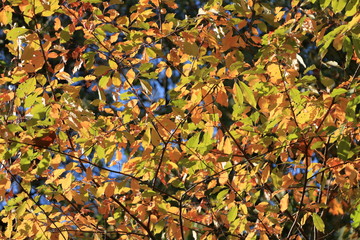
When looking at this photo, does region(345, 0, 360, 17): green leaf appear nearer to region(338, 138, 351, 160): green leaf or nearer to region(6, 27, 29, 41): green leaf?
region(338, 138, 351, 160): green leaf

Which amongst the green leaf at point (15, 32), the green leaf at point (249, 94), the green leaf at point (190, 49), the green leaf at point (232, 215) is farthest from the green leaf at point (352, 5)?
the green leaf at point (15, 32)

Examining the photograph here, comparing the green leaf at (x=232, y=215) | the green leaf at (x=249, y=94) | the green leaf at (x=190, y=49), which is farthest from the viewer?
the green leaf at (x=232, y=215)

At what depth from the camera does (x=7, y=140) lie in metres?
2.14

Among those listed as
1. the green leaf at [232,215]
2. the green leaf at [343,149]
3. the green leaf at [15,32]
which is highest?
the green leaf at [15,32]

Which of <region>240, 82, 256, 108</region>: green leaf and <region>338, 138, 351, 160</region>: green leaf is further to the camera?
<region>338, 138, 351, 160</region>: green leaf

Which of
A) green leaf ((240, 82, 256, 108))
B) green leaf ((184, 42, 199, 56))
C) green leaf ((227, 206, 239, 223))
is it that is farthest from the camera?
green leaf ((227, 206, 239, 223))

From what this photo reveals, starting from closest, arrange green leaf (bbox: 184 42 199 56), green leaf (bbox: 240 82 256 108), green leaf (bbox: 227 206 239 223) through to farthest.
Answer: green leaf (bbox: 240 82 256 108)
green leaf (bbox: 184 42 199 56)
green leaf (bbox: 227 206 239 223)

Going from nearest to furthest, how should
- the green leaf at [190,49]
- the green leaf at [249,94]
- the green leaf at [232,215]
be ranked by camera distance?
the green leaf at [249,94] → the green leaf at [190,49] → the green leaf at [232,215]

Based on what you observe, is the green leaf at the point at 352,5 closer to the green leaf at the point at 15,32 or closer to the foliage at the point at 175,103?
the foliage at the point at 175,103

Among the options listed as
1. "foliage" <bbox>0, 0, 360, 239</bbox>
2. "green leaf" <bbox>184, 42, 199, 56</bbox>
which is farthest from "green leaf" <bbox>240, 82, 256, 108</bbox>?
"green leaf" <bbox>184, 42, 199, 56</bbox>

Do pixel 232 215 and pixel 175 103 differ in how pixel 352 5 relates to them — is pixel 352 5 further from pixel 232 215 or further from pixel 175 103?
pixel 232 215

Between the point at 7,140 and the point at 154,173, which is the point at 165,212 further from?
the point at 7,140

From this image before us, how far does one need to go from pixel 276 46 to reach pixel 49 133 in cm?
111

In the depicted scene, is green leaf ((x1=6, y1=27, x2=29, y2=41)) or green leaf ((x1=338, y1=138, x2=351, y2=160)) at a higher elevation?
green leaf ((x1=6, y1=27, x2=29, y2=41))
